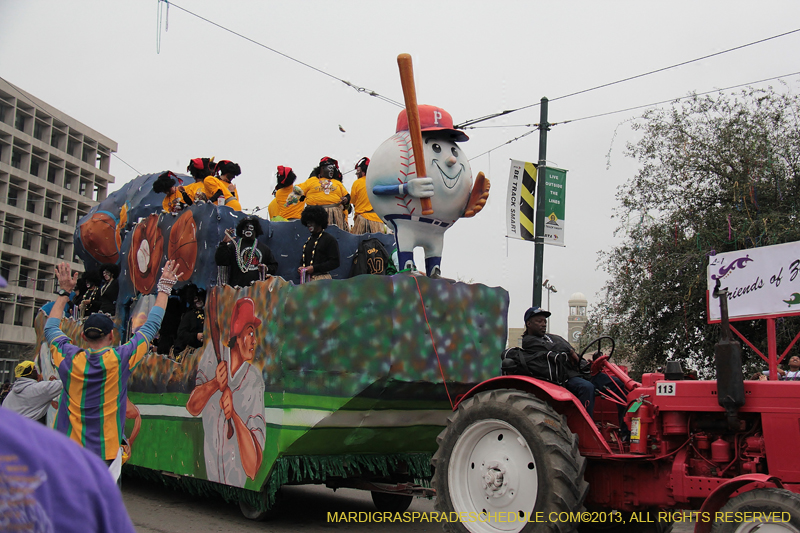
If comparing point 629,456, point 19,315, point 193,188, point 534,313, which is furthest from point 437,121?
point 19,315

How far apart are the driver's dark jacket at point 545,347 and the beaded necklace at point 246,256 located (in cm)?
321

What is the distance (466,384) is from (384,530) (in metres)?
1.56

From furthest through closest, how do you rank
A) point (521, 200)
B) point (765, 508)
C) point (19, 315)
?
point (19, 315)
point (521, 200)
point (765, 508)

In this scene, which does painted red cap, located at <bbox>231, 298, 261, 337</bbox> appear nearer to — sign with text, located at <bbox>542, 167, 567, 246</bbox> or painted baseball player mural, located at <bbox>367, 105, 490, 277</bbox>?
painted baseball player mural, located at <bbox>367, 105, 490, 277</bbox>

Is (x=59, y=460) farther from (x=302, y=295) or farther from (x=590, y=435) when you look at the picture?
(x=302, y=295)

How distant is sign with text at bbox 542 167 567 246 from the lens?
1109 centimetres

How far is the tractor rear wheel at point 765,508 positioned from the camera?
12.1 ft

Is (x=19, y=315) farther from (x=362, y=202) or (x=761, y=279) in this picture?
(x=761, y=279)

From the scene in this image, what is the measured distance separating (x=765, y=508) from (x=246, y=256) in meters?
5.37

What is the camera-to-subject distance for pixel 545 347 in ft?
17.9

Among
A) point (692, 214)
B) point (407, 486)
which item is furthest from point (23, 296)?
point (407, 486)

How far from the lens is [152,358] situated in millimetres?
8172

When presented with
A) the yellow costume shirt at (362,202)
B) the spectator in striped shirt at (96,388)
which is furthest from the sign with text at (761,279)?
the yellow costume shirt at (362,202)

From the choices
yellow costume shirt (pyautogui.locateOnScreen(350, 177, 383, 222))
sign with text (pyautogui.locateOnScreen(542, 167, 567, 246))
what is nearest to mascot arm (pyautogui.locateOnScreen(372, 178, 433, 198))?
yellow costume shirt (pyautogui.locateOnScreen(350, 177, 383, 222))
